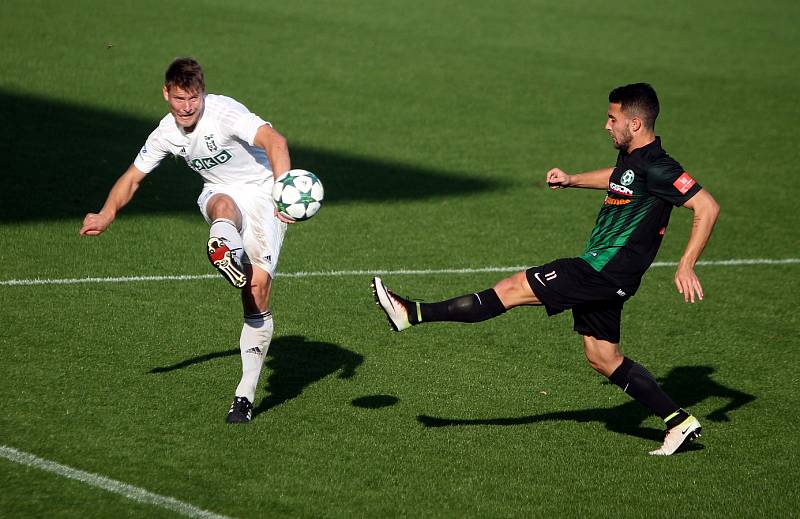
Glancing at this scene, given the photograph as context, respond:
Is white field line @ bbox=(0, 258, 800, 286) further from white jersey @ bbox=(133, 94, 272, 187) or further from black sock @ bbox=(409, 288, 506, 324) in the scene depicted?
black sock @ bbox=(409, 288, 506, 324)

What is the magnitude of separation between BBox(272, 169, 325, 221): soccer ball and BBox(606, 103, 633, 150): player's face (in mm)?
1779

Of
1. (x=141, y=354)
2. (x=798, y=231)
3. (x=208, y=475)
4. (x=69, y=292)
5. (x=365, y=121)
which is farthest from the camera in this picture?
(x=365, y=121)

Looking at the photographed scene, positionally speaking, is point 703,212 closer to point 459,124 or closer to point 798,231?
point 798,231

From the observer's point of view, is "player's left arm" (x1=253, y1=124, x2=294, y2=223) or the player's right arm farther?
the player's right arm

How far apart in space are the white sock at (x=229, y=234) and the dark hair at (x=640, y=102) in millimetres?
2399

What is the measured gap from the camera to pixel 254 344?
295 inches

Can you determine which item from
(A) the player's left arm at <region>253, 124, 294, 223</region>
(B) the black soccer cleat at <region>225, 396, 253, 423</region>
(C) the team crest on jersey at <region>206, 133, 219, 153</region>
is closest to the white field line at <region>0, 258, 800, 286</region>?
(C) the team crest on jersey at <region>206, 133, 219, 153</region>

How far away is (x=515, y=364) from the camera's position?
8.74m

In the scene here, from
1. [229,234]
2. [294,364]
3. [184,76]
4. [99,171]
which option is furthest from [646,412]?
[99,171]

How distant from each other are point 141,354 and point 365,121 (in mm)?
9460

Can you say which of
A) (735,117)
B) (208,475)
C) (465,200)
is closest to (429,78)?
(735,117)

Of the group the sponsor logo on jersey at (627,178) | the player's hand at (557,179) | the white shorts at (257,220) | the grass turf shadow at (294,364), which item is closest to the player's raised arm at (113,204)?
the white shorts at (257,220)

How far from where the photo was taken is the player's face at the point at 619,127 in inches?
271

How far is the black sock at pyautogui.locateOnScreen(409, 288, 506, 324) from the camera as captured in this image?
268 inches
